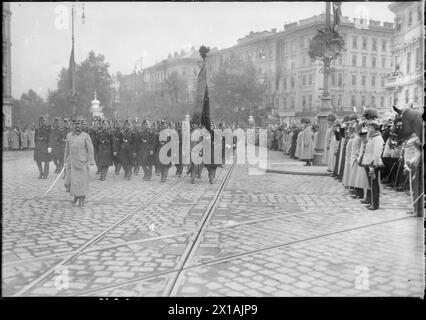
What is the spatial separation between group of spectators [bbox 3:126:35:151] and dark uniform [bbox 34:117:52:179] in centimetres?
2277

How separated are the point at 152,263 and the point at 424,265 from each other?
9.60 ft

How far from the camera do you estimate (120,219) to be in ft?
24.9

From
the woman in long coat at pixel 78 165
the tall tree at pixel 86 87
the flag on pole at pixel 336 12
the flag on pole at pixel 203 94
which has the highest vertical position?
the tall tree at pixel 86 87

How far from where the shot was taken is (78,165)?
29.9ft

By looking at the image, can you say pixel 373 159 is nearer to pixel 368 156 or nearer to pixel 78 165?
pixel 368 156

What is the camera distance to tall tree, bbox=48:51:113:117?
62094 mm

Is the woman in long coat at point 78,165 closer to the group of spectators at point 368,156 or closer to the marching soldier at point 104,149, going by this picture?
the marching soldier at point 104,149

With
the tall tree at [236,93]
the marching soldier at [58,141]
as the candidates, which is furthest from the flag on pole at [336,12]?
the tall tree at [236,93]

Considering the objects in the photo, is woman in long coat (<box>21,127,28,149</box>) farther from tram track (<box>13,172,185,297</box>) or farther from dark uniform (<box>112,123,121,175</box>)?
tram track (<box>13,172,185,297</box>)

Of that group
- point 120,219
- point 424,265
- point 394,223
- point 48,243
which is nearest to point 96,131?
point 120,219

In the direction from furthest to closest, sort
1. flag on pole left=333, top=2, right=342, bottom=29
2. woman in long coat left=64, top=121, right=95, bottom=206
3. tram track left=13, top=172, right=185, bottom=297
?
flag on pole left=333, top=2, right=342, bottom=29 < woman in long coat left=64, top=121, right=95, bottom=206 < tram track left=13, top=172, right=185, bottom=297

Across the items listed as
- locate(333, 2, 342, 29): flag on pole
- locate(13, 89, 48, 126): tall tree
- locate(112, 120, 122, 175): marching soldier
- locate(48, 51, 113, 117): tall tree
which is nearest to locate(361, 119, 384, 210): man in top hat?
locate(333, 2, 342, 29): flag on pole

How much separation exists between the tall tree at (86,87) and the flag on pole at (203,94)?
49940 millimetres

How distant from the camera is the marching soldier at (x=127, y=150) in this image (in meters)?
14.3
